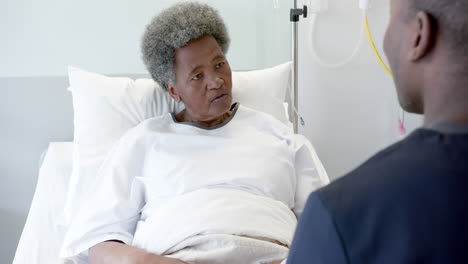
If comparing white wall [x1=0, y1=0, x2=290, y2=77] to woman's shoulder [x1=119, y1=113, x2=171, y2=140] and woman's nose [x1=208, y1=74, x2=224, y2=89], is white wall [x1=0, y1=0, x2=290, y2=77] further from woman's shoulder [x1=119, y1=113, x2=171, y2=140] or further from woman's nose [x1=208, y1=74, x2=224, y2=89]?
woman's nose [x1=208, y1=74, x2=224, y2=89]

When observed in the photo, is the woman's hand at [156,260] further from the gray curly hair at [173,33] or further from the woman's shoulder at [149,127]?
the gray curly hair at [173,33]

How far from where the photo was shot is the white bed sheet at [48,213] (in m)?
1.55

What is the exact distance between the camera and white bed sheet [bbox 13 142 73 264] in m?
1.55

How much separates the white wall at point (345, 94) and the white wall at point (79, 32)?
0.51m

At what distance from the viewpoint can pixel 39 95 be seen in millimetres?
2082

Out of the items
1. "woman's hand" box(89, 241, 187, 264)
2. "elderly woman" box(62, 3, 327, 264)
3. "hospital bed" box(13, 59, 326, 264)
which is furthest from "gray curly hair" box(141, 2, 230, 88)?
"woman's hand" box(89, 241, 187, 264)

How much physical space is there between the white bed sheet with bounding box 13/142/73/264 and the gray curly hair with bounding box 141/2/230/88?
→ 52 cm

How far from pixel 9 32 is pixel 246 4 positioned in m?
0.91

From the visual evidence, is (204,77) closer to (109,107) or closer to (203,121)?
(203,121)

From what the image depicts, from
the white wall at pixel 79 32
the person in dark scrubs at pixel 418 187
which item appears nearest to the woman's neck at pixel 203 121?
the white wall at pixel 79 32

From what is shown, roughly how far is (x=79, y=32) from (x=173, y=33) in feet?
2.31


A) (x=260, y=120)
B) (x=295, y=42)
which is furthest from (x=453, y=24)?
(x=295, y=42)

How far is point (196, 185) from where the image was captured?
4.75 feet

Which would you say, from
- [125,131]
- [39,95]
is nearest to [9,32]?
[39,95]
